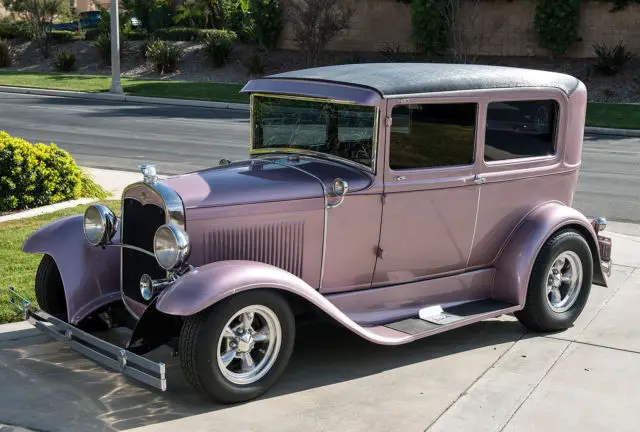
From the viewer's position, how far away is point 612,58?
25781 mm

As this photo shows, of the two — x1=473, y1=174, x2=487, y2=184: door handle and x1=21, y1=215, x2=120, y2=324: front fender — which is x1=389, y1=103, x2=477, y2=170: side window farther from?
x1=21, y1=215, x2=120, y2=324: front fender

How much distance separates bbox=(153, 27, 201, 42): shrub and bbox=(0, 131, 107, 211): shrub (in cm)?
2553

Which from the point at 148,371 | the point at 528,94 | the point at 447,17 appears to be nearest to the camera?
the point at 148,371

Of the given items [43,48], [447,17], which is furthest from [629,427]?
[43,48]

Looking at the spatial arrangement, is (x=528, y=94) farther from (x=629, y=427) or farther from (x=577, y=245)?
(x=629, y=427)

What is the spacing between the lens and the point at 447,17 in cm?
2838

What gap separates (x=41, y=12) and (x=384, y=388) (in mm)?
33884

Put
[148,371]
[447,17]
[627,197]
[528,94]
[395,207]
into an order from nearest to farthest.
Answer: [148,371], [395,207], [528,94], [627,197], [447,17]

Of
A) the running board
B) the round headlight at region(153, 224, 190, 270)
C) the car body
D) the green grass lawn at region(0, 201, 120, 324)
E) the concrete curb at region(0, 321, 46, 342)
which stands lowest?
the concrete curb at region(0, 321, 46, 342)

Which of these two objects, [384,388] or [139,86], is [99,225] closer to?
[384,388]

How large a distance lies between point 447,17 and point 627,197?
17.9 meters

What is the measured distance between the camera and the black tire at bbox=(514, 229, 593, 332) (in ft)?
19.0

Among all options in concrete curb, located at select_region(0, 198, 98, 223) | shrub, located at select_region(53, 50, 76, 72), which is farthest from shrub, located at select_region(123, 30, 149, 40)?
concrete curb, located at select_region(0, 198, 98, 223)

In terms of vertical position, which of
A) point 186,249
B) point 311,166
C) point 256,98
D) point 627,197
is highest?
point 256,98
